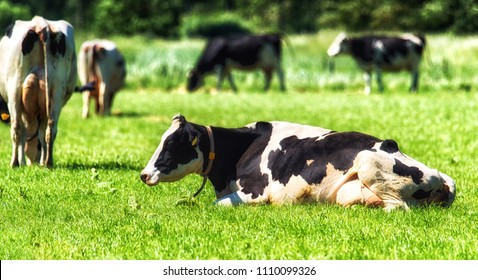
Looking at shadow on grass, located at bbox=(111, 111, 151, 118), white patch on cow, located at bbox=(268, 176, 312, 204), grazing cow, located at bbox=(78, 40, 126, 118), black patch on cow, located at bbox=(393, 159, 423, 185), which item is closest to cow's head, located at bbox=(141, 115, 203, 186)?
white patch on cow, located at bbox=(268, 176, 312, 204)

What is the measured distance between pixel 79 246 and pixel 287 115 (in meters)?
14.2

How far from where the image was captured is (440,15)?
6594 centimetres

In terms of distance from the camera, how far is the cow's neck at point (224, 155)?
10016 millimetres

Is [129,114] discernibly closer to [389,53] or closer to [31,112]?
[31,112]

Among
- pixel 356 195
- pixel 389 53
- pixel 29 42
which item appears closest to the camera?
pixel 356 195

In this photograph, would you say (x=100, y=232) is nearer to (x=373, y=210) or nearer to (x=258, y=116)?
(x=373, y=210)

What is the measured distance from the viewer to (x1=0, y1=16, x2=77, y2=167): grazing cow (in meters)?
12.5

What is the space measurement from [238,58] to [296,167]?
26.2 meters

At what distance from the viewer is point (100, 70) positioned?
22.9 m

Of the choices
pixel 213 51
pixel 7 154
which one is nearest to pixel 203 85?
pixel 213 51

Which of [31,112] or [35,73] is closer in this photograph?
[35,73]

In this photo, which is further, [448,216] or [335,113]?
[335,113]

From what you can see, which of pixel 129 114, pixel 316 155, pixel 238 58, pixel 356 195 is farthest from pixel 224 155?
pixel 238 58

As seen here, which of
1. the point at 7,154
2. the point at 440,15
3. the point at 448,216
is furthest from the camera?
the point at 440,15
